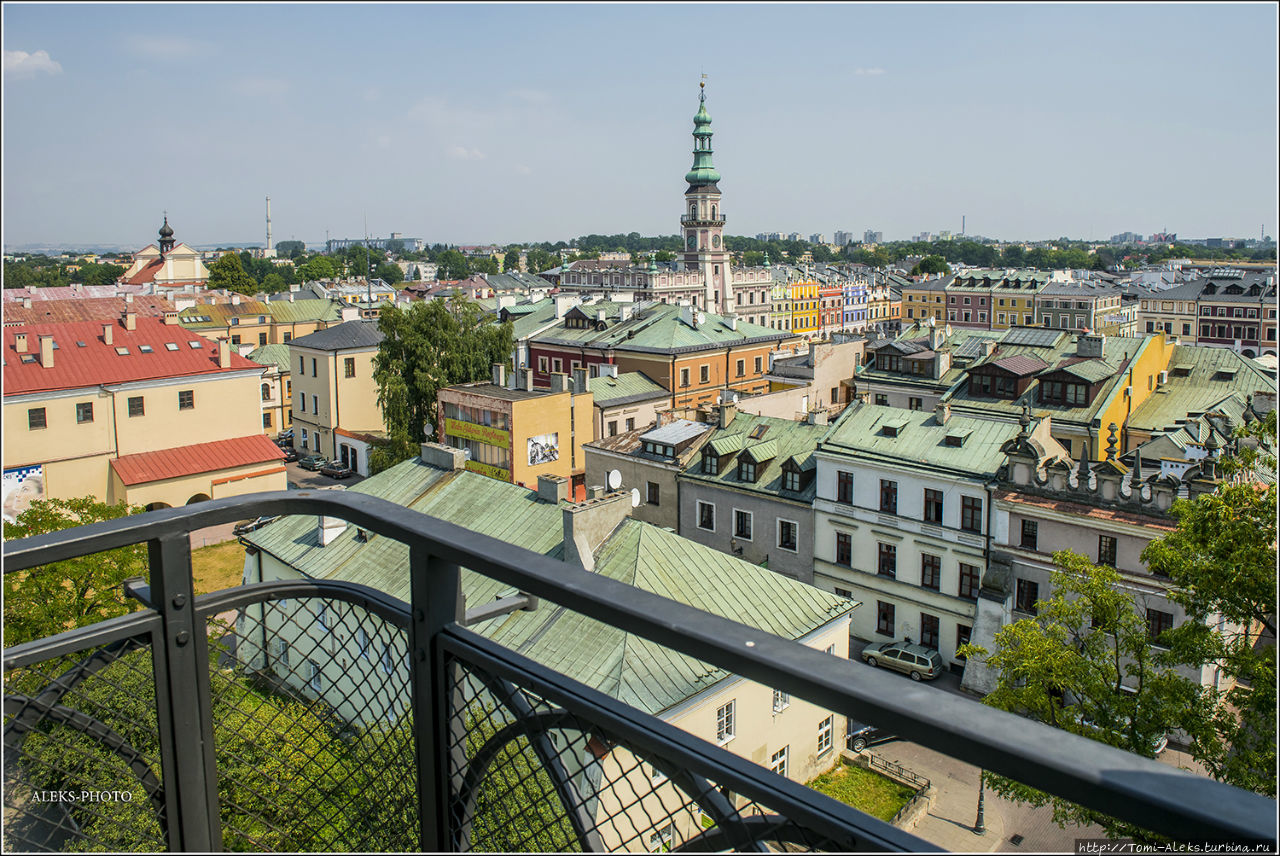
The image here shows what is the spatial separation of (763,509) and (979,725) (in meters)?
24.7

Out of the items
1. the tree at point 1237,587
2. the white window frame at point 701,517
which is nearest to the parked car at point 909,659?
the white window frame at point 701,517

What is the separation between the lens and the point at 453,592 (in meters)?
2.66

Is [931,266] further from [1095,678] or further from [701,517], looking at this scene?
[1095,678]

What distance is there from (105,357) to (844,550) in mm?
25293

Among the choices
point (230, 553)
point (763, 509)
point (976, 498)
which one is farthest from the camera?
point (230, 553)

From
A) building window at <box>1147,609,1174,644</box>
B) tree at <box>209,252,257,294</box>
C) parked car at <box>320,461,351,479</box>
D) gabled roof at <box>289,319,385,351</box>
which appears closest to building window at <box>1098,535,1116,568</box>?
building window at <box>1147,609,1174,644</box>

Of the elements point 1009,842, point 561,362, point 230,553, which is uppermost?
point 561,362

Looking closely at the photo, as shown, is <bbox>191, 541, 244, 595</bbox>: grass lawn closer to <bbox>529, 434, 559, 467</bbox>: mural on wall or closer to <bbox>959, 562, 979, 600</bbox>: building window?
<bbox>529, 434, 559, 467</bbox>: mural on wall

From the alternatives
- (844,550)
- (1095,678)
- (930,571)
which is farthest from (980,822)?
(844,550)

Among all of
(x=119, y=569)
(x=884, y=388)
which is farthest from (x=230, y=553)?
(x=884, y=388)

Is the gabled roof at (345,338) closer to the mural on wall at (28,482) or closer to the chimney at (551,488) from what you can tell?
the mural on wall at (28,482)

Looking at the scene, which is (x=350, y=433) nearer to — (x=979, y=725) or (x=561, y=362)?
(x=561, y=362)

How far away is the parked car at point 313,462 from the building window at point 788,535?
26.3 metres

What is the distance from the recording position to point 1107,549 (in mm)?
20109
